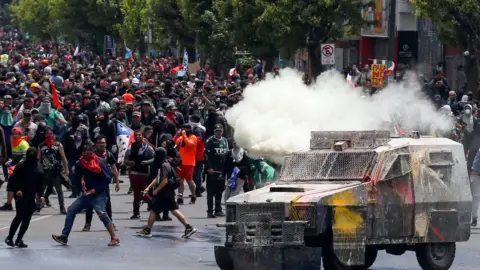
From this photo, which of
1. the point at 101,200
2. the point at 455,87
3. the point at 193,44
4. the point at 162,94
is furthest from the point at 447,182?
the point at 193,44

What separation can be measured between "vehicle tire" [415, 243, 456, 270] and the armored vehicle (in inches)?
0.5

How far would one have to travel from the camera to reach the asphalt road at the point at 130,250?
17844 mm

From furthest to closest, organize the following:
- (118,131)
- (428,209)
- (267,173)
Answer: (118,131) → (267,173) → (428,209)

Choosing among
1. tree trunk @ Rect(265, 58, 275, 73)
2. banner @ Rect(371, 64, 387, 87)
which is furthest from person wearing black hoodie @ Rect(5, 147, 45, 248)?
tree trunk @ Rect(265, 58, 275, 73)

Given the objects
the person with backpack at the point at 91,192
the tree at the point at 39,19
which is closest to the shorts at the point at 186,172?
the person with backpack at the point at 91,192

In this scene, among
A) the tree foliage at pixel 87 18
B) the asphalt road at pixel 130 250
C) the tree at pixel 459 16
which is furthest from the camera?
the tree foliage at pixel 87 18

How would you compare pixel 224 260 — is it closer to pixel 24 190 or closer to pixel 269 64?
pixel 24 190

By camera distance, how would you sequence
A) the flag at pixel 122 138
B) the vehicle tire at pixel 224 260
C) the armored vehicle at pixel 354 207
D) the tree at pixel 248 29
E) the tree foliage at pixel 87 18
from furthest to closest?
1. the tree foliage at pixel 87 18
2. the tree at pixel 248 29
3. the flag at pixel 122 138
4. the vehicle tire at pixel 224 260
5. the armored vehicle at pixel 354 207

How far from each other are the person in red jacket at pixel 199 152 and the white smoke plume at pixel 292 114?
22.1 feet

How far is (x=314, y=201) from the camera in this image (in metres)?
15.8

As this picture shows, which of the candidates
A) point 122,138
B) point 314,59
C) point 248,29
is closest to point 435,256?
point 122,138

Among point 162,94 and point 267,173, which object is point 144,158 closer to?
point 267,173

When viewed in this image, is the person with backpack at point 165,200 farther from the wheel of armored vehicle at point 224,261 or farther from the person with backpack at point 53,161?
the wheel of armored vehicle at point 224,261

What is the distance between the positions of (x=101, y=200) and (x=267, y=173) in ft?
10.4
